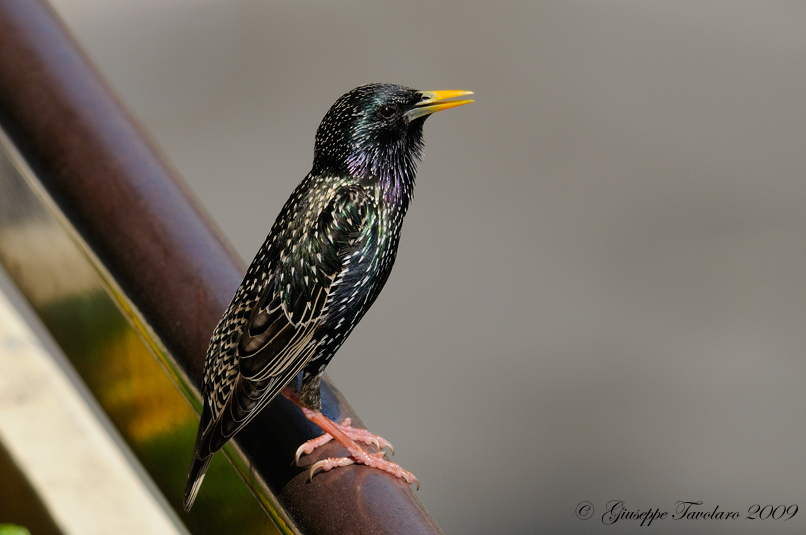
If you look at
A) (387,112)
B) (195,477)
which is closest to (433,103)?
(387,112)

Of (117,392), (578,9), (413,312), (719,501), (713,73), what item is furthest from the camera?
(578,9)

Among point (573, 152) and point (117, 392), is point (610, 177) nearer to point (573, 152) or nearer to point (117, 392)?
point (573, 152)

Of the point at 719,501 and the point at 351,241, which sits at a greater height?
the point at 351,241

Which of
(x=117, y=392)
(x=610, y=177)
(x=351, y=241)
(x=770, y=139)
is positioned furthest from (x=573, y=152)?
(x=117, y=392)

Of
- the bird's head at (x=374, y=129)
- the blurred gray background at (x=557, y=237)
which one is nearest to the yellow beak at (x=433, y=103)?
the bird's head at (x=374, y=129)

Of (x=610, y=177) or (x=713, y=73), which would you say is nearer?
(x=610, y=177)

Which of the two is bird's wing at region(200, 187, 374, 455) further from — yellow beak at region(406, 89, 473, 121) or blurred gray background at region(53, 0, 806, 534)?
blurred gray background at region(53, 0, 806, 534)
